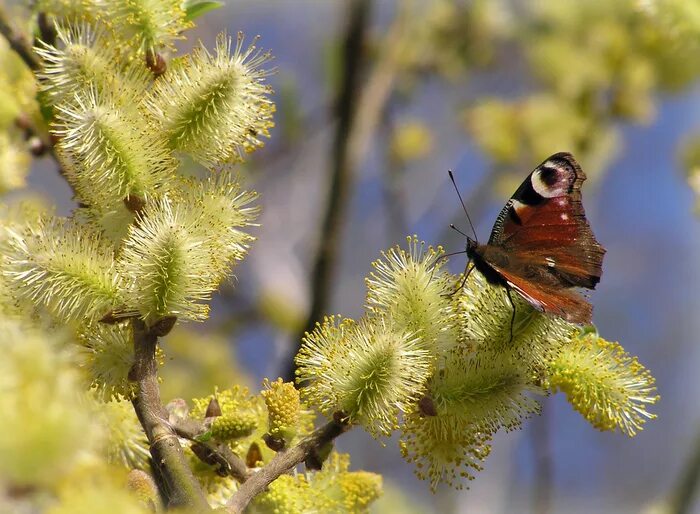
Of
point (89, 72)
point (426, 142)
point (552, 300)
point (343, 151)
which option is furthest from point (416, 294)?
point (426, 142)

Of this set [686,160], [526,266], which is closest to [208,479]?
[526,266]

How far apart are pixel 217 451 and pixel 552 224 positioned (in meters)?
0.83

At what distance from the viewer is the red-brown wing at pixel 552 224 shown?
5.40ft

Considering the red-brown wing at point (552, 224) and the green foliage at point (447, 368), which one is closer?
the green foliage at point (447, 368)

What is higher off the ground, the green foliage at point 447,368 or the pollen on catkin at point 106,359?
the green foliage at point 447,368

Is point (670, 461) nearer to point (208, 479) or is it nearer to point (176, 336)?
point (176, 336)

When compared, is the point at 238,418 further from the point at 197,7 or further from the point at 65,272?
the point at 197,7

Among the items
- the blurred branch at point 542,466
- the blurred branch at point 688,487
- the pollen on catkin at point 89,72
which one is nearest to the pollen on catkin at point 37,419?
the pollen on catkin at point 89,72

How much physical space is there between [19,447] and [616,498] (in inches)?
350

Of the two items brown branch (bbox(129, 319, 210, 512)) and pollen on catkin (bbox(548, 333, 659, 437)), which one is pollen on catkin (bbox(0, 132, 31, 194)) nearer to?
brown branch (bbox(129, 319, 210, 512))

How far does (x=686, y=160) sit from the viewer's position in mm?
3244

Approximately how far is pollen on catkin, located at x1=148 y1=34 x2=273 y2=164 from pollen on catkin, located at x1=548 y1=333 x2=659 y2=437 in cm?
67

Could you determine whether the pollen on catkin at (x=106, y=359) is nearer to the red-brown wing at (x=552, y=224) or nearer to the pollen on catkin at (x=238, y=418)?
A: the pollen on catkin at (x=238, y=418)

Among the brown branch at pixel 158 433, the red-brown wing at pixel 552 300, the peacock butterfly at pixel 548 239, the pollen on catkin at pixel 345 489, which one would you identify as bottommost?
the brown branch at pixel 158 433
